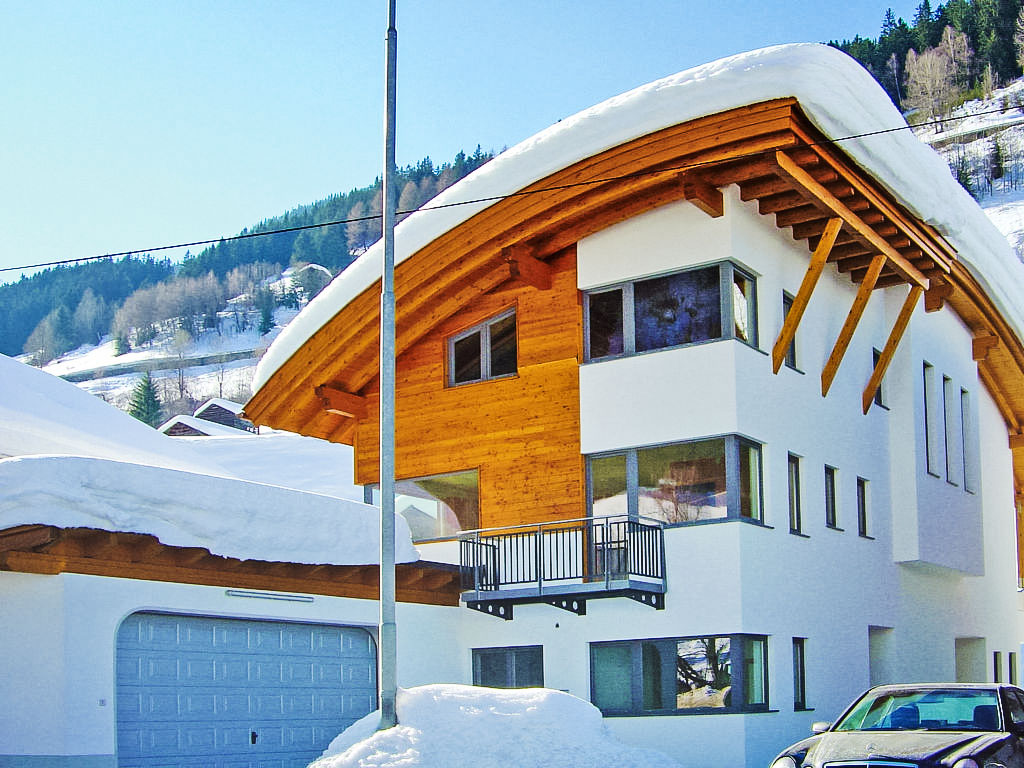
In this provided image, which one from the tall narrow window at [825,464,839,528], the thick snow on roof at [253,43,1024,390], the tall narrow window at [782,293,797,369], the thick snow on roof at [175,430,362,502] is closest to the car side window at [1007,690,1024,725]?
the thick snow on roof at [253,43,1024,390]

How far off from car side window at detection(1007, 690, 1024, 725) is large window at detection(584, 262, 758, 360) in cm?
798

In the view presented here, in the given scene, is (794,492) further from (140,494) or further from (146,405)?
(146,405)

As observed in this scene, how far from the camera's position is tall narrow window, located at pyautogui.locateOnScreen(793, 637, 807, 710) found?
1958cm

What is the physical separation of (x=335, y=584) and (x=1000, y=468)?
1795 centimetres

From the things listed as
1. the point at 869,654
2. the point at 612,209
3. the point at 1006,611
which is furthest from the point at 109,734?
the point at 1006,611

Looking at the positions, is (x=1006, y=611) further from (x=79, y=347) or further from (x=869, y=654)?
(x=79, y=347)

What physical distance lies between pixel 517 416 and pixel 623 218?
11.9ft

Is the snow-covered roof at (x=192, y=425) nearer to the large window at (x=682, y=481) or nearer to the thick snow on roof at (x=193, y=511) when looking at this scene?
the thick snow on roof at (x=193, y=511)

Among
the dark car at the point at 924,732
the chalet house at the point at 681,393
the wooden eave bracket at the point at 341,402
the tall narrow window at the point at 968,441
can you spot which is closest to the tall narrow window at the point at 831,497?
the chalet house at the point at 681,393

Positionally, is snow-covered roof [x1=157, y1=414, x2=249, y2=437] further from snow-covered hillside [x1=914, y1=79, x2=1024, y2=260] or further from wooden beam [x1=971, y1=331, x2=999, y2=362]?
snow-covered hillside [x1=914, y1=79, x2=1024, y2=260]

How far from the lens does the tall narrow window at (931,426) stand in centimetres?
2467

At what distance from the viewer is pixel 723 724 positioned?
18.3 m

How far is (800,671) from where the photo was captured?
64.8 feet

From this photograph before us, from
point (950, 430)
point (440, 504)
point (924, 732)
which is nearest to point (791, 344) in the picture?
point (440, 504)
